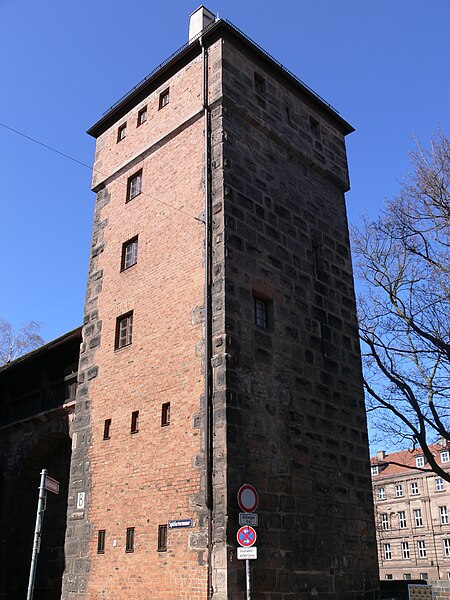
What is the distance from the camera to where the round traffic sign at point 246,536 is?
958cm

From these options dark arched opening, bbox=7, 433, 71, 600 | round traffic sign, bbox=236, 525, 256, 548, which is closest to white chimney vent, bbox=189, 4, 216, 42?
dark arched opening, bbox=7, 433, 71, 600

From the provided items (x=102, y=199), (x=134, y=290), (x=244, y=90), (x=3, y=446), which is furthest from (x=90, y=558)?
(x=244, y=90)

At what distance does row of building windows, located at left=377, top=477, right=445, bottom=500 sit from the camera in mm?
51531

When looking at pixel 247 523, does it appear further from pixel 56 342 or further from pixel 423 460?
pixel 423 460

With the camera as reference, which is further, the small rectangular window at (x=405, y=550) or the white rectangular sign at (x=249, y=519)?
the small rectangular window at (x=405, y=550)

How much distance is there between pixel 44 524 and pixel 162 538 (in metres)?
7.09

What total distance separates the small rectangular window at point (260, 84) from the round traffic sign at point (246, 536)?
10.8m

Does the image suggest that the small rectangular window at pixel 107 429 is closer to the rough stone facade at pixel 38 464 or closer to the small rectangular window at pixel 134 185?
the rough stone facade at pixel 38 464

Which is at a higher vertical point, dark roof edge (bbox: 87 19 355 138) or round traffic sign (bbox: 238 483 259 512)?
dark roof edge (bbox: 87 19 355 138)

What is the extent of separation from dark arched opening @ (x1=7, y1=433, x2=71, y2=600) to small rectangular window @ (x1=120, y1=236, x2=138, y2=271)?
5.00 metres

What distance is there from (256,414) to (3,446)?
33.4ft

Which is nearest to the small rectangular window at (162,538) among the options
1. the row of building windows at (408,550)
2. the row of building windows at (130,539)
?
the row of building windows at (130,539)

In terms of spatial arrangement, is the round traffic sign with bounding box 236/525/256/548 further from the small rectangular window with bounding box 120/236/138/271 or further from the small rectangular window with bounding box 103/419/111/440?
the small rectangular window with bounding box 120/236/138/271

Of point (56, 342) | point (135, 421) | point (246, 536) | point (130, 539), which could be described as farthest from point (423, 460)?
point (246, 536)
